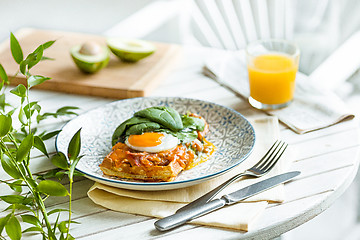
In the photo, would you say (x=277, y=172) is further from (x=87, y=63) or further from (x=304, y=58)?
(x=304, y=58)

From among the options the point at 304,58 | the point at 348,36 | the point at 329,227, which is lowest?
the point at 329,227

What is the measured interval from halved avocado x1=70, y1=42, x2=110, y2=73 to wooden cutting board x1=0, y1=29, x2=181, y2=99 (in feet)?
0.11

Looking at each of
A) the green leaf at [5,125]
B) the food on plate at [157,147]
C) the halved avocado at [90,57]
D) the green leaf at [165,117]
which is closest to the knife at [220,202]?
the food on plate at [157,147]

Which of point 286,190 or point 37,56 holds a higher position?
point 37,56

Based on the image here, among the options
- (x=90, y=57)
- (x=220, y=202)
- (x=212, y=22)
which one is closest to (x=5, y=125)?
(x=220, y=202)

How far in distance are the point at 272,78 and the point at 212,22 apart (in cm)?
129

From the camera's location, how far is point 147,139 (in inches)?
51.1

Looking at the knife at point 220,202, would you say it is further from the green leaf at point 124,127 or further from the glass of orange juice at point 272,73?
the glass of orange juice at point 272,73

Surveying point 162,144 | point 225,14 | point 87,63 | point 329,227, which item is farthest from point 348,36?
point 162,144

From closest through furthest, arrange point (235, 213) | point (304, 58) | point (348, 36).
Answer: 1. point (235, 213)
2. point (348, 36)
3. point (304, 58)

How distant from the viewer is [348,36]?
8.36ft

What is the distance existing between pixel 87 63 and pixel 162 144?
0.70 meters

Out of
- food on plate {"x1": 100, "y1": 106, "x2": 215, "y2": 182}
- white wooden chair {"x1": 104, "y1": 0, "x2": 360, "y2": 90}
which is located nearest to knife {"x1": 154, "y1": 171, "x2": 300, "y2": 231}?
food on plate {"x1": 100, "y1": 106, "x2": 215, "y2": 182}

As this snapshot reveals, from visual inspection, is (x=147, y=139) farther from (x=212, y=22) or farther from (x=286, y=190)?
(x=212, y=22)
